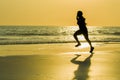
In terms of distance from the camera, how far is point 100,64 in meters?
11.0

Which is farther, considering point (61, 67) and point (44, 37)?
point (44, 37)

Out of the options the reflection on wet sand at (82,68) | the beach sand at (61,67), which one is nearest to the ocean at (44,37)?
the beach sand at (61,67)

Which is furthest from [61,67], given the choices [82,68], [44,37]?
[44,37]

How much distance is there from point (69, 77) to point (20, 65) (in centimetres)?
216

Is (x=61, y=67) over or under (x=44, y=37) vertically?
over

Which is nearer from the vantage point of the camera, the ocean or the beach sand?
the beach sand

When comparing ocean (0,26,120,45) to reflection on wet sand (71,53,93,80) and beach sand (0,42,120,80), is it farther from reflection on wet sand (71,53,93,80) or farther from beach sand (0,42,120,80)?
reflection on wet sand (71,53,93,80)

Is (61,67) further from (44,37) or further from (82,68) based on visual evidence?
(44,37)

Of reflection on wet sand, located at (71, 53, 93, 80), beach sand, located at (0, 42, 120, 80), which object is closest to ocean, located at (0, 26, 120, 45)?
beach sand, located at (0, 42, 120, 80)

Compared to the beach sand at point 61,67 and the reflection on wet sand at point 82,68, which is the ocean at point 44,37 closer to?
the beach sand at point 61,67

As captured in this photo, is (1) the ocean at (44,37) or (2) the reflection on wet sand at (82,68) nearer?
(2) the reflection on wet sand at (82,68)

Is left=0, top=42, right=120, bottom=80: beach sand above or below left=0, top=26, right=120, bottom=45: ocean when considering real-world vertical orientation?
above

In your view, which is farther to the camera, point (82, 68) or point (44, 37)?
point (44, 37)

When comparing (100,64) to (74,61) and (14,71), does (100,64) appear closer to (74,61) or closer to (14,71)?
(74,61)
